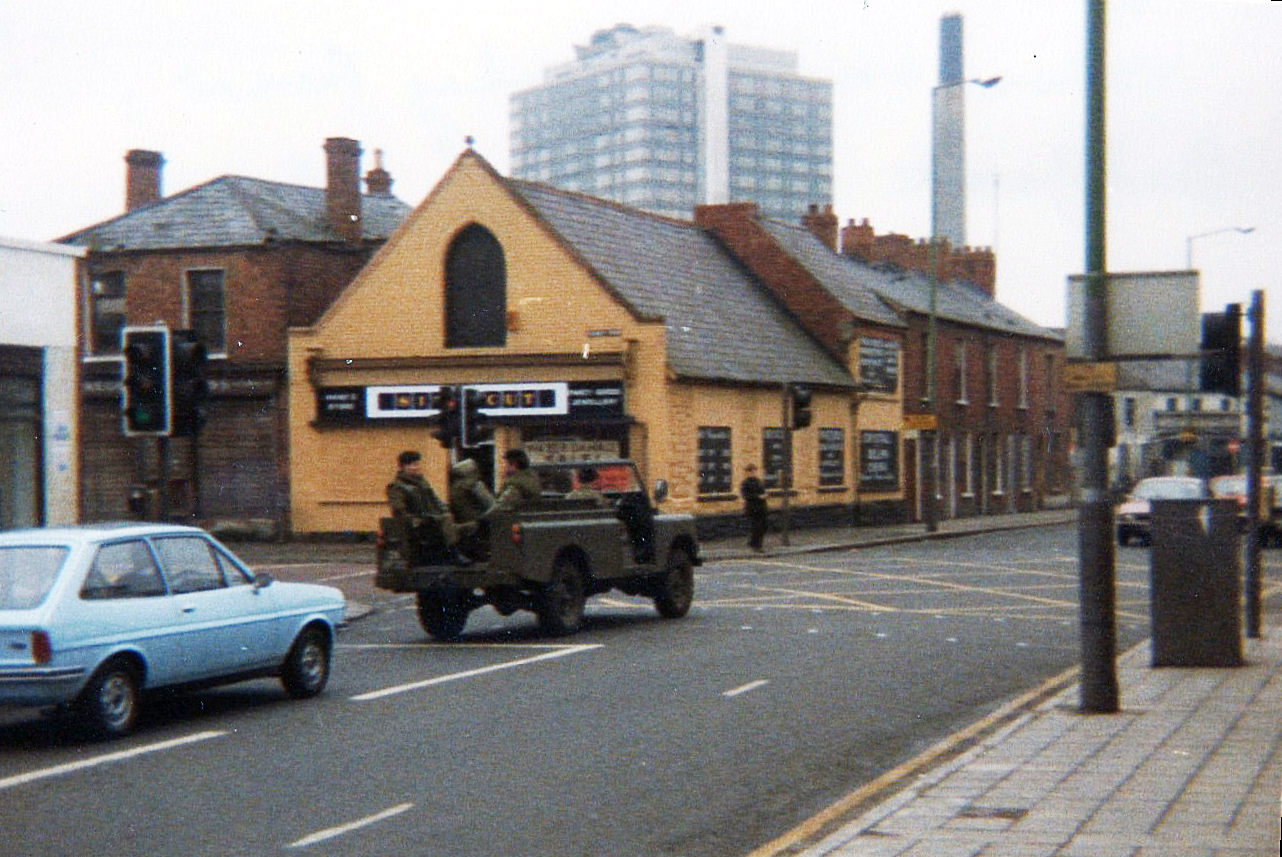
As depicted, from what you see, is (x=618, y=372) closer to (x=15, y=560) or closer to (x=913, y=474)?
(x=913, y=474)

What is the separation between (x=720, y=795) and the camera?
9328 millimetres

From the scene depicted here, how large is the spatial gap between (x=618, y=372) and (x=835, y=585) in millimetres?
12987

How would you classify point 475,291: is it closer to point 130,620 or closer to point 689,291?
point 689,291

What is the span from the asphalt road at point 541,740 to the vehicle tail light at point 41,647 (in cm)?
61

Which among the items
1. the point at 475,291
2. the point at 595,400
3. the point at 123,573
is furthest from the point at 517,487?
the point at 475,291

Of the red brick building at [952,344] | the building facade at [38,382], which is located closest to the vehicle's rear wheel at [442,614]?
the building facade at [38,382]

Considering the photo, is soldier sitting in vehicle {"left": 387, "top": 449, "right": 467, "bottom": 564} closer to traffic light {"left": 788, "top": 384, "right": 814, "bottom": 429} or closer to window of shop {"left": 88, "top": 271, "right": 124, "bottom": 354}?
traffic light {"left": 788, "top": 384, "right": 814, "bottom": 429}

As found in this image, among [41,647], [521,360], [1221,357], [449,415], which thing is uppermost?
[521,360]

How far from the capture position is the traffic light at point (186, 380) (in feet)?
47.8

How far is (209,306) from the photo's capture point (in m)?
40.9

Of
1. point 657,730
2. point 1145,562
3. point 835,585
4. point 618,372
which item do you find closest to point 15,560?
point 657,730

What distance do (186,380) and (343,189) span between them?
29032 millimetres

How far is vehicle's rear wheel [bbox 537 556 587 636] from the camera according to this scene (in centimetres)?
1803

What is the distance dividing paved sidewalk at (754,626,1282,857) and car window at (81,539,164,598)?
5427 millimetres
